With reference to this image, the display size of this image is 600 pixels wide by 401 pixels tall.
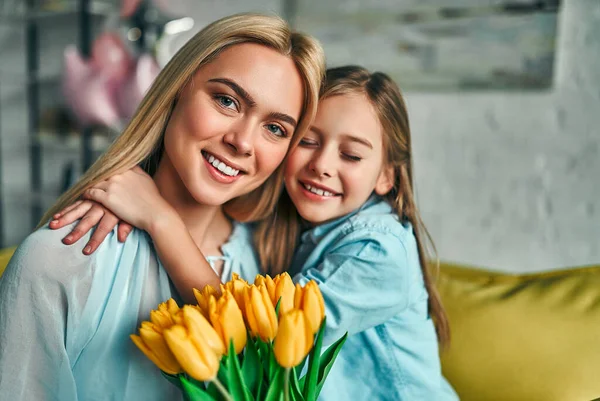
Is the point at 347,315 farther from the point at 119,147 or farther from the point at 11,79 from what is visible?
the point at 11,79

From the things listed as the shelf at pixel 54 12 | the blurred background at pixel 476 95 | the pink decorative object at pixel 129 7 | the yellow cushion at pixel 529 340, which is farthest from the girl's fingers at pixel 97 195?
the shelf at pixel 54 12

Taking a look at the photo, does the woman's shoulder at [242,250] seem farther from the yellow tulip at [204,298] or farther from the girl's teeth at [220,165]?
the yellow tulip at [204,298]

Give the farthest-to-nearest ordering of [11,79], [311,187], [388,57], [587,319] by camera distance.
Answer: [11,79], [388,57], [587,319], [311,187]

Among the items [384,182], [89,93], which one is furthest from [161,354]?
[89,93]

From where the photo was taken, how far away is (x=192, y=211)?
101 centimetres

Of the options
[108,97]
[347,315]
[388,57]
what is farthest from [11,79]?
[347,315]

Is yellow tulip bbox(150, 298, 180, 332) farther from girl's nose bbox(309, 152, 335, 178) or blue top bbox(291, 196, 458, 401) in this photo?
girl's nose bbox(309, 152, 335, 178)

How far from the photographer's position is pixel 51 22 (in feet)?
11.1

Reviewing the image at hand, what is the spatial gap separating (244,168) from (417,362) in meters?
0.48

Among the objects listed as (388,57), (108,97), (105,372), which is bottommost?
(105,372)

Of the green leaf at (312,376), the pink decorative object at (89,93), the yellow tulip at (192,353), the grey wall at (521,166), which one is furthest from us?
the pink decorative object at (89,93)

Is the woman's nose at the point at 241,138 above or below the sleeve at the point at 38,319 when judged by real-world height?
above

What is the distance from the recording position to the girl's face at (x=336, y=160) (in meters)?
0.96

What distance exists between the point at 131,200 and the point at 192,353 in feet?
1.20
